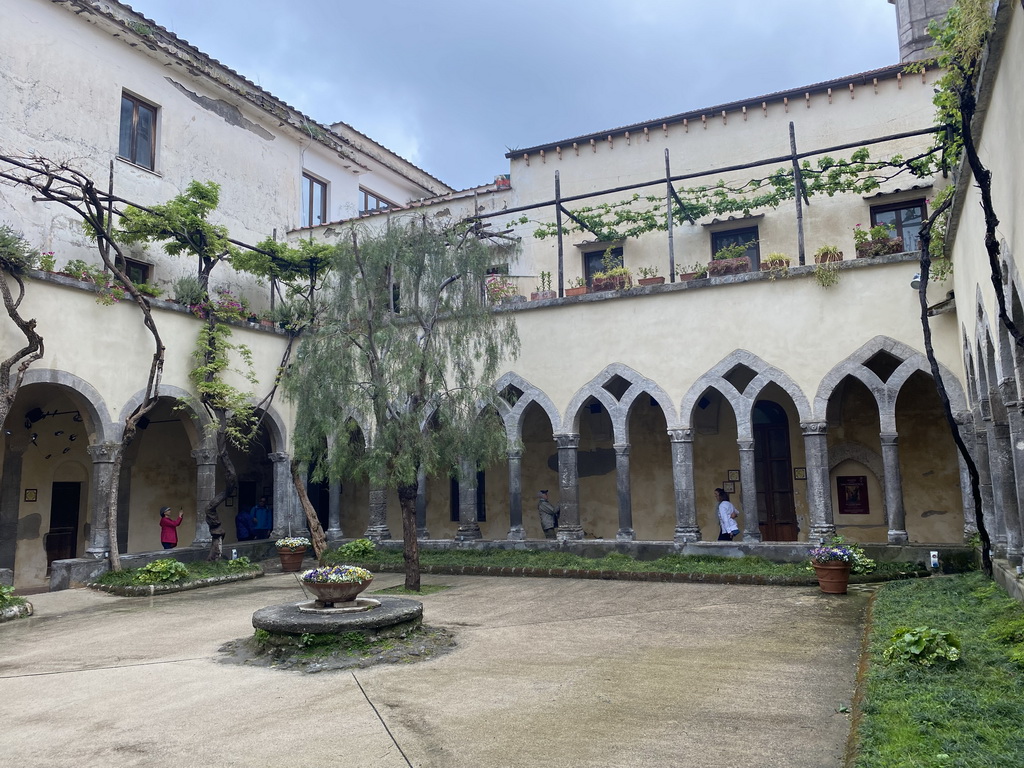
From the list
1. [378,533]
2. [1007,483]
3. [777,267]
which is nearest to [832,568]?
[1007,483]

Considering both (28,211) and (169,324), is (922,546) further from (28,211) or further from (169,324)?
(28,211)

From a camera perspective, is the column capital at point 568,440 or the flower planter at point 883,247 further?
the column capital at point 568,440

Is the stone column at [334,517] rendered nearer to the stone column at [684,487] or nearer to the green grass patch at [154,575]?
the green grass patch at [154,575]

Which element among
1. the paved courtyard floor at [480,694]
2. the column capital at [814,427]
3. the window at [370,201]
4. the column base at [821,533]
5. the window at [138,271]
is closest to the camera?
the paved courtyard floor at [480,694]

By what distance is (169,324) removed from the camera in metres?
13.0

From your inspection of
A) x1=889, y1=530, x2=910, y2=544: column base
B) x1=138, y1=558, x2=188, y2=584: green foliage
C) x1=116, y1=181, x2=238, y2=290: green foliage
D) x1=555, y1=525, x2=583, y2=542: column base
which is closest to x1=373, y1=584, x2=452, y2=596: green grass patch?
x1=555, y1=525, x2=583, y2=542: column base

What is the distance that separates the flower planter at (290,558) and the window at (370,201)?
32.4ft

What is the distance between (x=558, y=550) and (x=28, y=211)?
34.5 feet

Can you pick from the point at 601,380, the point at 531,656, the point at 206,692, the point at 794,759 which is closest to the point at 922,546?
the point at 601,380

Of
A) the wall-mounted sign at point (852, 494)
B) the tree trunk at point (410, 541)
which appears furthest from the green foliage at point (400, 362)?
the wall-mounted sign at point (852, 494)

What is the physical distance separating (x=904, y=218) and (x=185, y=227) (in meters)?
12.7

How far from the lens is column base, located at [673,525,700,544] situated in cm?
1227

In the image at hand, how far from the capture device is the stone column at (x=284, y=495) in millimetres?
15150

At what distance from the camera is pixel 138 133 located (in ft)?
49.1
